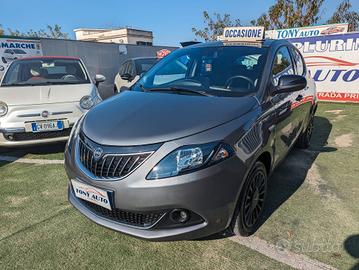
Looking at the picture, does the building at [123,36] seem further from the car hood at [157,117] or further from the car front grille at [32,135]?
the car hood at [157,117]

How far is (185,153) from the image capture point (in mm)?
2041

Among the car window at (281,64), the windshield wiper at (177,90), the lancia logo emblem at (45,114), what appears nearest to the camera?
the windshield wiper at (177,90)

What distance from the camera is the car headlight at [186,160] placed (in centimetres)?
201

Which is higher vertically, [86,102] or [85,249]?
[86,102]

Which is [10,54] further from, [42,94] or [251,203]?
[251,203]

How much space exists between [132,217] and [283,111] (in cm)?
187

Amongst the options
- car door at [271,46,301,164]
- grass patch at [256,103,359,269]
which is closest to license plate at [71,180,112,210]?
grass patch at [256,103,359,269]

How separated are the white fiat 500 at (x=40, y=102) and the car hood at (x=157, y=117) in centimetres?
202

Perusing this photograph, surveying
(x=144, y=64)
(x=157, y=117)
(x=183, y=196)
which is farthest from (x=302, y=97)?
(x=144, y=64)

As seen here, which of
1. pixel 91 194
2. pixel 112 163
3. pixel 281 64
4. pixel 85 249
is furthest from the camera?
pixel 281 64

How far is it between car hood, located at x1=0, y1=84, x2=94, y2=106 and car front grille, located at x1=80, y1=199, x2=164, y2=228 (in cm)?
297

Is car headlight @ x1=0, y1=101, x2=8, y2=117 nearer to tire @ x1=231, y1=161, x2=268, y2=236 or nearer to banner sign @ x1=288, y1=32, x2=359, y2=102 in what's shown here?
tire @ x1=231, y1=161, x2=268, y2=236

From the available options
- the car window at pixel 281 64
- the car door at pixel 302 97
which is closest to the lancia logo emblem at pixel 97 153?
the car window at pixel 281 64

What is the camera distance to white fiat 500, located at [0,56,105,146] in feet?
14.5
